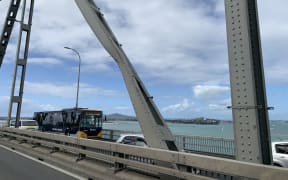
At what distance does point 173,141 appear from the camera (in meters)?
8.37

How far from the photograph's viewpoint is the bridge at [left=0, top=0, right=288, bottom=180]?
478 cm

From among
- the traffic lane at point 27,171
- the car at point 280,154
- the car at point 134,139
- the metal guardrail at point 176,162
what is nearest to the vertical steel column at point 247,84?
the metal guardrail at point 176,162

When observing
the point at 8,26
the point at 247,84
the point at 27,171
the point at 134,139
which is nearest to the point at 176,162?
the point at 247,84

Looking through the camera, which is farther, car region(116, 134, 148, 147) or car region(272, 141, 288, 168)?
car region(116, 134, 148, 147)

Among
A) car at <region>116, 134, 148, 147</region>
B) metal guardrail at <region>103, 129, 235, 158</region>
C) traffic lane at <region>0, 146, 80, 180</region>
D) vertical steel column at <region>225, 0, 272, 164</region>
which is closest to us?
vertical steel column at <region>225, 0, 272, 164</region>

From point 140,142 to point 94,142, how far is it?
6.37m

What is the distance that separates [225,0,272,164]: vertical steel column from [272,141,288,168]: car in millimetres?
7176

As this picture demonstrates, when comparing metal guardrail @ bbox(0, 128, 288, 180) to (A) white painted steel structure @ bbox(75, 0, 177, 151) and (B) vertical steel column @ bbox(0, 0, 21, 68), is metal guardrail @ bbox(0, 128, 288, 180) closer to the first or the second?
(A) white painted steel structure @ bbox(75, 0, 177, 151)

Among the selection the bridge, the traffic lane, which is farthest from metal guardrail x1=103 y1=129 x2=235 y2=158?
the bridge

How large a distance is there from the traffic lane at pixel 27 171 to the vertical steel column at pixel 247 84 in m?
5.97

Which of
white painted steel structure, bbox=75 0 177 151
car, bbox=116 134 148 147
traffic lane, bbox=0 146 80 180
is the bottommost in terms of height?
traffic lane, bbox=0 146 80 180

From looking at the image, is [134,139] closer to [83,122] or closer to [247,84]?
[247,84]

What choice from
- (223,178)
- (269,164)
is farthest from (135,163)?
A: (269,164)

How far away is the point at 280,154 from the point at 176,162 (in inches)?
259
